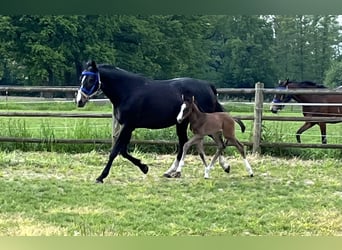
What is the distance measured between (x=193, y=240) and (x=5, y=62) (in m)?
24.4

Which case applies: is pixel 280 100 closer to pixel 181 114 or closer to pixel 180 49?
pixel 181 114

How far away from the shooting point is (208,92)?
5.43m

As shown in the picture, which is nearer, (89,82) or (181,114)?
(89,82)

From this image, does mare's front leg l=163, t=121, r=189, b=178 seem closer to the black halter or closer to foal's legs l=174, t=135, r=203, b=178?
foal's legs l=174, t=135, r=203, b=178

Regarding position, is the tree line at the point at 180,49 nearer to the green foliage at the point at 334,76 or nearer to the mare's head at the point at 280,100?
the green foliage at the point at 334,76

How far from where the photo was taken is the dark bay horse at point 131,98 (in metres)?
4.89

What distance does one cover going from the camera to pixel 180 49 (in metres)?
25.4

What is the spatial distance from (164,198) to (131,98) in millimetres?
1323

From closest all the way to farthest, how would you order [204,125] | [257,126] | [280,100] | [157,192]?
[157,192] → [204,125] → [257,126] → [280,100]

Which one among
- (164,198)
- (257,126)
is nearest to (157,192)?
(164,198)

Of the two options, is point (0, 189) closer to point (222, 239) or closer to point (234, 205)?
point (234, 205)

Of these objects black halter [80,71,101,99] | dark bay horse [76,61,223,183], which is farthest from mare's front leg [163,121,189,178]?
black halter [80,71,101,99]
